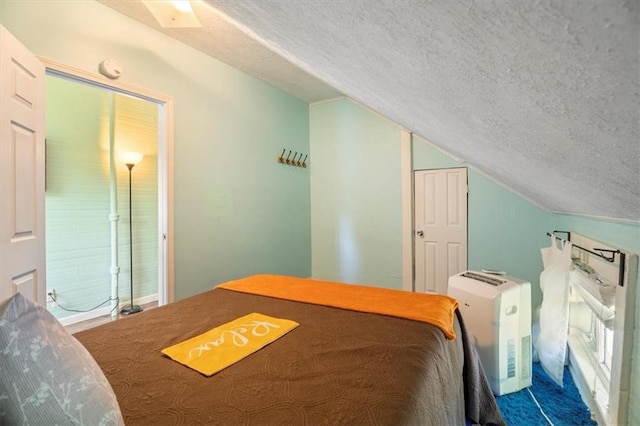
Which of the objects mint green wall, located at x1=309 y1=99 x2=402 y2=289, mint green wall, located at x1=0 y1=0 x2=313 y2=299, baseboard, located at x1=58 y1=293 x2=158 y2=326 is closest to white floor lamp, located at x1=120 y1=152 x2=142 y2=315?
baseboard, located at x1=58 y1=293 x2=158 y2=326

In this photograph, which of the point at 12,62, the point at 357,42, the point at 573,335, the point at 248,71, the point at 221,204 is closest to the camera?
the point at 357,42

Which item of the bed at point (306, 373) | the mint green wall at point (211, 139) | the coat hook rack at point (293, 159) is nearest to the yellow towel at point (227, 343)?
the bed at point (306, 373)

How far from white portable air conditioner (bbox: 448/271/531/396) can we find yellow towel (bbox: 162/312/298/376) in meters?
1.29

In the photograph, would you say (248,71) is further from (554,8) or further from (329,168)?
(554,8)

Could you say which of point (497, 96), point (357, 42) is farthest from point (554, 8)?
point (357, 42)

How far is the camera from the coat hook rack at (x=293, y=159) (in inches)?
147

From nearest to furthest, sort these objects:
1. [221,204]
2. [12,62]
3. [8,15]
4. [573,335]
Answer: [12,62] → [8,15] → [573,335] → [221,204]

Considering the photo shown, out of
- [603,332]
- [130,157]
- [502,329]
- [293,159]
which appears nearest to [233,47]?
[293,159]

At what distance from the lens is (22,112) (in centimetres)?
156

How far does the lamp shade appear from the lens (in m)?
3.36

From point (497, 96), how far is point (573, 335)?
230 cm

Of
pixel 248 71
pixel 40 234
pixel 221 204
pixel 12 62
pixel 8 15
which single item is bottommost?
pixel 40 234

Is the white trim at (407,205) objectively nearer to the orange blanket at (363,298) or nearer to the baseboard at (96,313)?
the orange blanket at (363,298)

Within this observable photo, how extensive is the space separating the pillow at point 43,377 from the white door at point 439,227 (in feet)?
11.1
